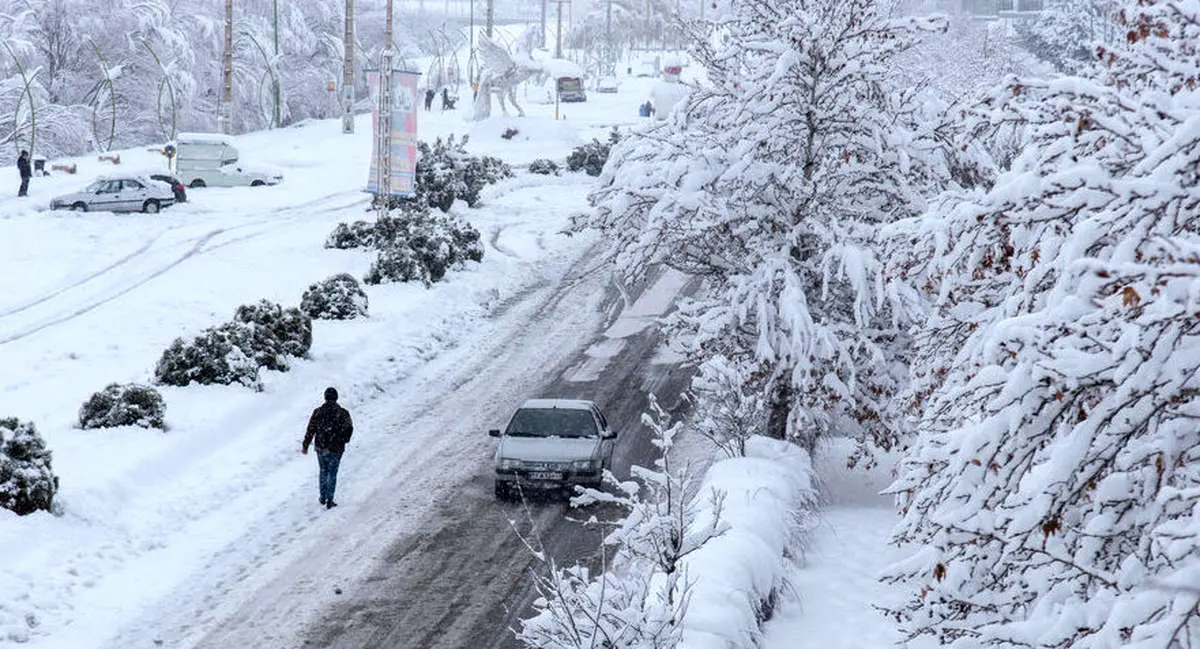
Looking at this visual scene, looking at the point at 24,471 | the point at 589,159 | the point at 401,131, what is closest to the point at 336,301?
the point at 401,131

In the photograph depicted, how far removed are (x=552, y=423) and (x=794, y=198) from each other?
16.5 feet

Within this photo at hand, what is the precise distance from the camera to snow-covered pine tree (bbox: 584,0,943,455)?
18.9 metres

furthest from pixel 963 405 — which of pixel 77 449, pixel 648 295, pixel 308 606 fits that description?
pixel 648 295

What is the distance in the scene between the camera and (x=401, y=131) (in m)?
37.1

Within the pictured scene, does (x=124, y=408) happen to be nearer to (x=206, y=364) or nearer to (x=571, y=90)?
(x=206, y=364)

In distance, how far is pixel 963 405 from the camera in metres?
8.68

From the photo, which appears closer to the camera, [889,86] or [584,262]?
[889,86]

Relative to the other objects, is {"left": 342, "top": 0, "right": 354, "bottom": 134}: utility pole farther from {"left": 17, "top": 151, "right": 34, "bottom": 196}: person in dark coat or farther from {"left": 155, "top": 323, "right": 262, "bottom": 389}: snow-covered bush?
{"left": 155, "top": 323, "right": 262, "bottom": 389}: snow-covered bush

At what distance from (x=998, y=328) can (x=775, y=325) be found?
472 inches

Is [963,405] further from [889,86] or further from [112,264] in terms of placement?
[112,264]

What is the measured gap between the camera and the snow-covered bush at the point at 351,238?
37562 mm

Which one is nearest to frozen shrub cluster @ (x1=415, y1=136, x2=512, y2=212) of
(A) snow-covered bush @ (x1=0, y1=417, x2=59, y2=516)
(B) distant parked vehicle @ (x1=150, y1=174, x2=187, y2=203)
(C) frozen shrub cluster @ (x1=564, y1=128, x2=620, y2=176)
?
(B) distant parked vehicle @ (x1=150, y1=174, x2=187, y2=203)

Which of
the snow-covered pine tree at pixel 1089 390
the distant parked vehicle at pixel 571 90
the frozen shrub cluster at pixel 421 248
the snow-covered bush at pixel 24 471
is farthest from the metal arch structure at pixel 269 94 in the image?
the snow-covered pine tree at pixel 1089 390

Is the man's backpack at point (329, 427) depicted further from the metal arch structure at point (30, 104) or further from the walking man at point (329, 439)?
the metal arch structure at point (30, 104)
